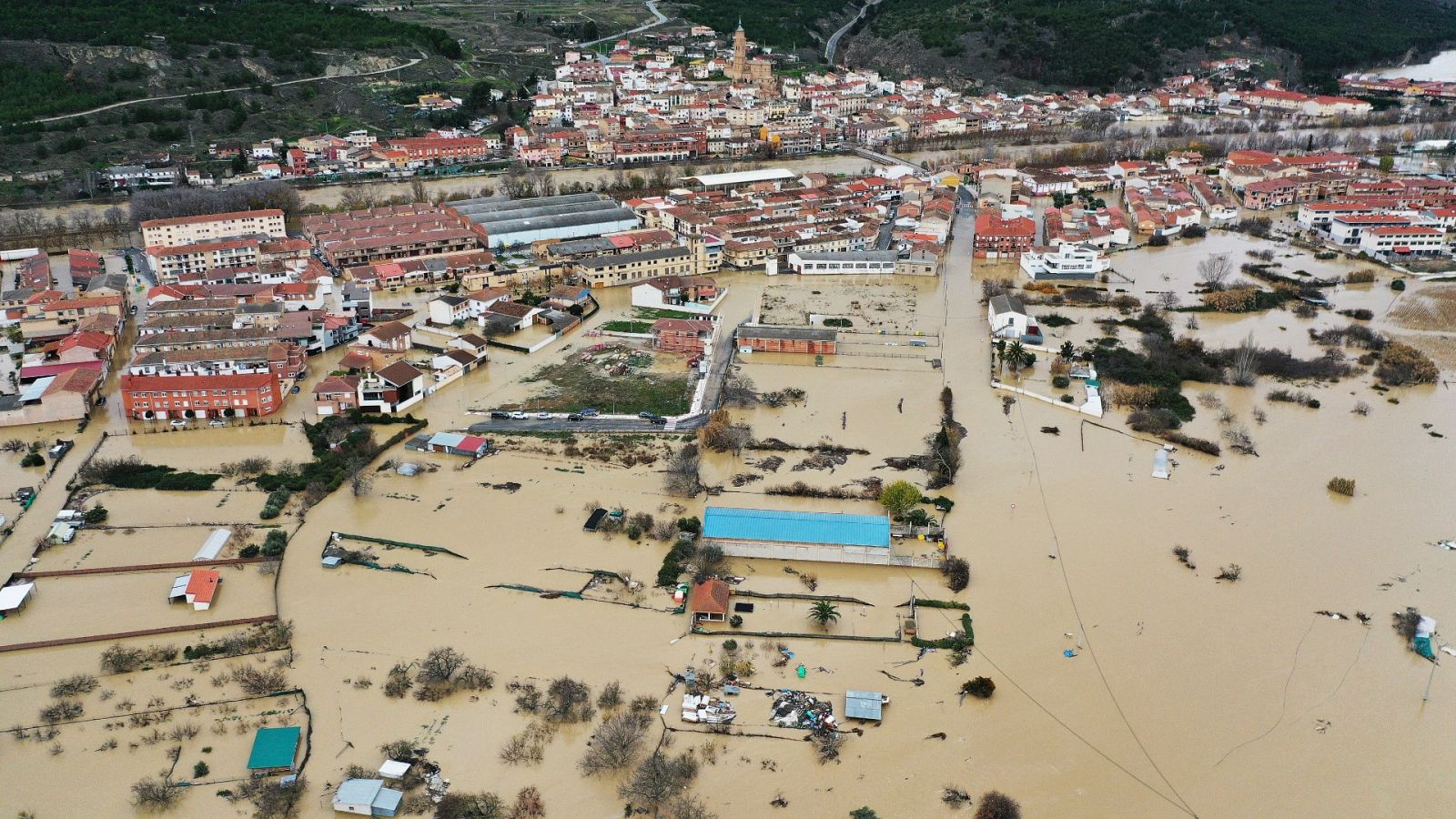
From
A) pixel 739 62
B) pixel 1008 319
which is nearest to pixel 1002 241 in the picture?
pixel 1008 319

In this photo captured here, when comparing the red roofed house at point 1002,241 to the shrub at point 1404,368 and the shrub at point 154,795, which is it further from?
the shrub at point 154,795

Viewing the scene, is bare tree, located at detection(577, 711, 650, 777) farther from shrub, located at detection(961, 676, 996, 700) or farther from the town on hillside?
shrub, located at detection(961, 676, 996, 700)

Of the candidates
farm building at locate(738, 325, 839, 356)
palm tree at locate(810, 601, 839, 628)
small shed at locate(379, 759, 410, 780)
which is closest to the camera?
small shed at locate(379, 759, 410, 780)

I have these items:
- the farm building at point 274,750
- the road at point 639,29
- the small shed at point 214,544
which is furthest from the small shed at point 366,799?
the road at point 639,29

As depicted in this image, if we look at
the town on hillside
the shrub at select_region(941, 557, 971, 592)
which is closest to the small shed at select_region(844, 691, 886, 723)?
the town on hillside

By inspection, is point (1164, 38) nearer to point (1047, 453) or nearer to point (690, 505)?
point (1047, 453)

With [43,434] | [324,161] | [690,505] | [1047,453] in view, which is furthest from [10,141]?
[1047,453]
